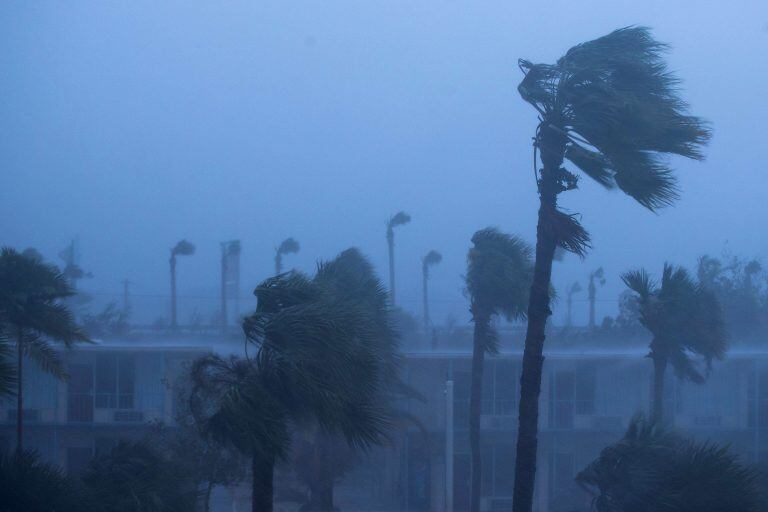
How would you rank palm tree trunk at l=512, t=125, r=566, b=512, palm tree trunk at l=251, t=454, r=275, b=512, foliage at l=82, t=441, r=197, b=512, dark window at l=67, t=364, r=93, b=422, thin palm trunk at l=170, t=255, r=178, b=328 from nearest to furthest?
palm tree trunk at l=251, t=454, r=275, b=512 < palm tree trunk at l=512, t=125, r=566, b=512 < foliage at l=82, t=441, r=197, b=512 < dark window at l=67, t=364, r=93, b=422 < thin palm trunk at l=170, t=255, r=178, b=328

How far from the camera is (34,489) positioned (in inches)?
407

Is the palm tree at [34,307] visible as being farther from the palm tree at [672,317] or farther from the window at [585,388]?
the window at [585,388]

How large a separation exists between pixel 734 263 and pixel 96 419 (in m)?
47.9

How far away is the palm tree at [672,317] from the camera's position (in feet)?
56.1

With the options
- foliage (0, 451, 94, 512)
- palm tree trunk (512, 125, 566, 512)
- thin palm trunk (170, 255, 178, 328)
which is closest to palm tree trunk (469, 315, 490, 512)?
palm tree trunk (512, 125, 566, 512)

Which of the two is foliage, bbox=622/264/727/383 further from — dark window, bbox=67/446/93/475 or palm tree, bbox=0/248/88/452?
→ dark window, bbox=67/446/93/475

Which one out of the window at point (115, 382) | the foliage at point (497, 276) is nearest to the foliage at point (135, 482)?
the foliage at point (497, 276)

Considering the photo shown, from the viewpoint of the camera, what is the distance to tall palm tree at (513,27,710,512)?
34.0ft

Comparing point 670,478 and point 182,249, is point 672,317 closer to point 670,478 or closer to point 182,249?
point 670,478

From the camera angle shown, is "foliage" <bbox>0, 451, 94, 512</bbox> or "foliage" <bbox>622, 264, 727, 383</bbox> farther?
"foliage" <bbox>622, 264, 727, 383</bbox>

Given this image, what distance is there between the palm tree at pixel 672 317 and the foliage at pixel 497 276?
3122 millimetres

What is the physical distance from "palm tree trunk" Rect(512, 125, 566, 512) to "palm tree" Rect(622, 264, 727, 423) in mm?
7103

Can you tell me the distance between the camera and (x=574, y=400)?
31281mm

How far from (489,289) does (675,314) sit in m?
4.44
